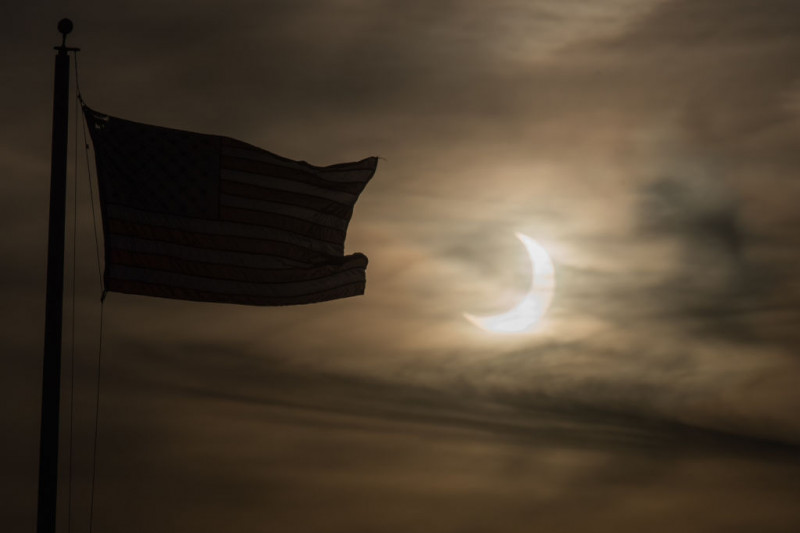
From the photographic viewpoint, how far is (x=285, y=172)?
2658 cm

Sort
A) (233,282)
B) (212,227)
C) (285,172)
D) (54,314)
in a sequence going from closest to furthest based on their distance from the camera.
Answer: (54,314) → (233,282) → (212,227) → (285,172)

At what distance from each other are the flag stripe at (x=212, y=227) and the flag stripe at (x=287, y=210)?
39 cm

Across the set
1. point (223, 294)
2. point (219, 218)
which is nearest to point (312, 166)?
point (219, 218)

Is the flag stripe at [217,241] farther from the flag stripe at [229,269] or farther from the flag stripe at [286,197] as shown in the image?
the flag stripe at [286,197]

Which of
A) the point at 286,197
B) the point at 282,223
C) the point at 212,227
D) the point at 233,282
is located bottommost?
the point at 233,282

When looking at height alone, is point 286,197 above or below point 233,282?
above

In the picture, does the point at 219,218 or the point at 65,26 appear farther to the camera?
the point at 219,218

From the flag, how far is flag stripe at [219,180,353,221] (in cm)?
2

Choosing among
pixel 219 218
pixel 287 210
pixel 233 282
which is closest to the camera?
pixel 233 282

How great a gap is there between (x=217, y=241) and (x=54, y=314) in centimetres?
599

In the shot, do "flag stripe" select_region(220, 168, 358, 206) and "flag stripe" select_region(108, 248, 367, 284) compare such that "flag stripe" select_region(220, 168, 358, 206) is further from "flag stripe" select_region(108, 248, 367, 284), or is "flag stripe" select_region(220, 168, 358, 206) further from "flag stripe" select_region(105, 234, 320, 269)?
"flag stripe" select_region(108, 248, 367, 284)

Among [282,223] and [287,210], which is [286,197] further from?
[282,223]

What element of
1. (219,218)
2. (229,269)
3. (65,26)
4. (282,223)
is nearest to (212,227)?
(219,218)

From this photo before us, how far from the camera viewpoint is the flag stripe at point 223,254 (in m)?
24.0
